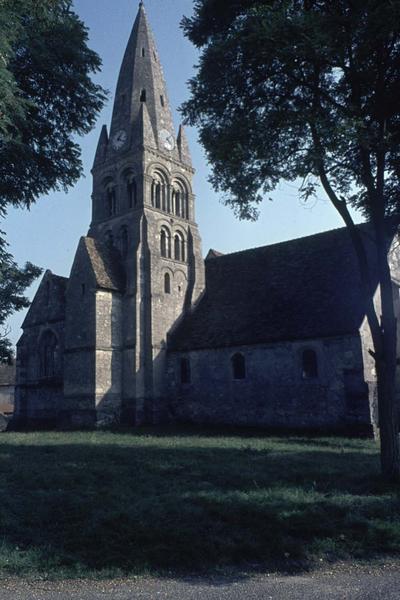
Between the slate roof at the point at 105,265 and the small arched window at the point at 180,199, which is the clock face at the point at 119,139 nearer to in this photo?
the small arched window at the point at 180,199

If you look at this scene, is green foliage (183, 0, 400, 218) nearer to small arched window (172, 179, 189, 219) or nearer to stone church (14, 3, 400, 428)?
stone church (14, 3, 400, 428)

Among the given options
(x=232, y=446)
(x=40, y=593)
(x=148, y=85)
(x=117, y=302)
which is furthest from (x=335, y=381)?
(x=148, y=85)

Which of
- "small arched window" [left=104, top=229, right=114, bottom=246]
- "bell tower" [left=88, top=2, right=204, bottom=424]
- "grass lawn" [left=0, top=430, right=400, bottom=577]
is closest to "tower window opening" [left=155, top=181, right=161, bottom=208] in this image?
"bell tower" [left=88, top=2, right=204, bottom=424]

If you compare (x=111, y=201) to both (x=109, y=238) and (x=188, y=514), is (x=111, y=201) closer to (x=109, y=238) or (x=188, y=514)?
(x=109, y=238)

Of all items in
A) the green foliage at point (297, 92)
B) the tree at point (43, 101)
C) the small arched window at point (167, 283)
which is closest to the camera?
the green foliage at point (297, 92)

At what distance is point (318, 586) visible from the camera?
5699 mm

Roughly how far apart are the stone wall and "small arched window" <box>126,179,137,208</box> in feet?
34.2

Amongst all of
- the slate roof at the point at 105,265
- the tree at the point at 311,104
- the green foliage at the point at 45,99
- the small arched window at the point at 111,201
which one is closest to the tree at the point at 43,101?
the green foliage at the point at 45,99

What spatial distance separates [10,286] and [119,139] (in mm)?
12936

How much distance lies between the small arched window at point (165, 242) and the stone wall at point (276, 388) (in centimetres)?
669

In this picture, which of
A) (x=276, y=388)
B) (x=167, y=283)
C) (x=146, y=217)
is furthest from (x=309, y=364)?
(x=146, y=217)

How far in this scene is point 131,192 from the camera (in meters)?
31.2

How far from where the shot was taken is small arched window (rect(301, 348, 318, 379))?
878 inches

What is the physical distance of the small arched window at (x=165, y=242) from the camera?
99.8 ft
